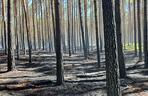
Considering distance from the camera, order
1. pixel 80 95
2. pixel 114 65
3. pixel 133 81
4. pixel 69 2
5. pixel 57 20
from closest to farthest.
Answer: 1. pixel 114 65
2. pixel 80 95
3. pixel 57 20
4. pixel 133 81
5. pixel 69 2

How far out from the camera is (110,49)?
929 centimetres

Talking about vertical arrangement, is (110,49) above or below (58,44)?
below

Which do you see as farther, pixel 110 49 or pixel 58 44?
pixel 58 44

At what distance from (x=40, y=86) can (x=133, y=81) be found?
4749 millimetres

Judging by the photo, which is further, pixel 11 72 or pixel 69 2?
pixel 69 2

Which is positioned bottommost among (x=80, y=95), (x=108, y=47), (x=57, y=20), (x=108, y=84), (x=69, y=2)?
(x=80, y=95)

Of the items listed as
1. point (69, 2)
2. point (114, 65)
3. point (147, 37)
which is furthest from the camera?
point (69, 2)

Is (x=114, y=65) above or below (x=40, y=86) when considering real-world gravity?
above

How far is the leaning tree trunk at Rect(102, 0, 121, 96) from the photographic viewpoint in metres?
9.23

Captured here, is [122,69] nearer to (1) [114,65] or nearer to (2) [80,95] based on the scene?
(2) [80,95]

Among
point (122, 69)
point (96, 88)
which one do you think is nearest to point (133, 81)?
point (122, 69)

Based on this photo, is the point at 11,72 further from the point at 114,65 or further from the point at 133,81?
the point at 114,65

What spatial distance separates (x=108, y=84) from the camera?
Answer: 934 centimetres

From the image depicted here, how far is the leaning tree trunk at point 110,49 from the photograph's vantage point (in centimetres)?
923
